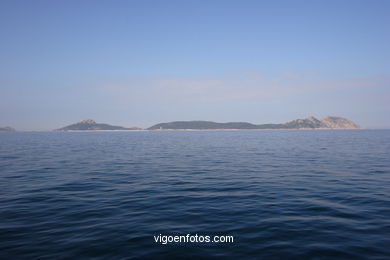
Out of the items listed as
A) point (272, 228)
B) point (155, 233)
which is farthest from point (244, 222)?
point (155, 233)

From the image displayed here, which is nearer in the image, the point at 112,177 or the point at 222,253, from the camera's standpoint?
the point at 222,253

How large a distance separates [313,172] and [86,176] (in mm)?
25047

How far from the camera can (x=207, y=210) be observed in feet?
45.7

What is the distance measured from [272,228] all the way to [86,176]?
67.8 feet

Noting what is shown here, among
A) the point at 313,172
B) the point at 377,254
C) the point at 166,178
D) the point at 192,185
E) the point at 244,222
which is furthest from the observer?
the point at 313,172

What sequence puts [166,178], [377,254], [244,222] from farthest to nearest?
[166,178]
[244,222]
[377,254]

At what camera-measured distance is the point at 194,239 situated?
10.2 meters

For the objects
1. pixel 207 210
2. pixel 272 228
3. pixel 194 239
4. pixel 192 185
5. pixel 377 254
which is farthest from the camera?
pixel 192 185

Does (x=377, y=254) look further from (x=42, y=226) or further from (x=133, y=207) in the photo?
(x=42, y=226)

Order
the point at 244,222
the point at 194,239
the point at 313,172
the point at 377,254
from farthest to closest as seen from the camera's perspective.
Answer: the point at 313,172 < the point at 244,222 < the point at 194,239 < the point at 377,254

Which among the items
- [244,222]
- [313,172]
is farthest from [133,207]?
[313,172]

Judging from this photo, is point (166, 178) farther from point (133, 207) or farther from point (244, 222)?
point (244, 222)

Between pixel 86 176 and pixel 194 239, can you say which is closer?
pixel 194 239

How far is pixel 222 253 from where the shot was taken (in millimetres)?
8922
